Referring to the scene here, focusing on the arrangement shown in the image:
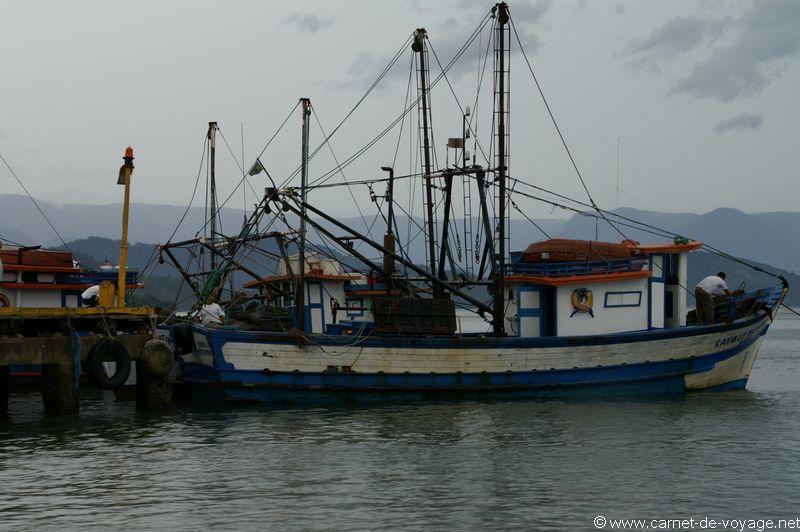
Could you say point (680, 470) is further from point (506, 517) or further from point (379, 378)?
point (379, 378)

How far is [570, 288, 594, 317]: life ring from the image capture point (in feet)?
82.0

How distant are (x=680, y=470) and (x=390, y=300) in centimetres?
947

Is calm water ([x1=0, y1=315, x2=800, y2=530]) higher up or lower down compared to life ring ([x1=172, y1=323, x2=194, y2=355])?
lower down

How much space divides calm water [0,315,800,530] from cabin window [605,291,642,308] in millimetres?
2790

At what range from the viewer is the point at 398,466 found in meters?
16.5

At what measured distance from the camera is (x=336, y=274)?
33.1 metres

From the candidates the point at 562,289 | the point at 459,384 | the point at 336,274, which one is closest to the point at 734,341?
the point at 562,289

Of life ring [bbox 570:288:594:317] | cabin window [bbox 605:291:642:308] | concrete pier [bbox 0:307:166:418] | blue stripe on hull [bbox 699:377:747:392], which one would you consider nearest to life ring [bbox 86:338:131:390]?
concrete pier [bbox 0:307:166:418]

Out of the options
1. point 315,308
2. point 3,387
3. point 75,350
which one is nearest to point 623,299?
point 315,308

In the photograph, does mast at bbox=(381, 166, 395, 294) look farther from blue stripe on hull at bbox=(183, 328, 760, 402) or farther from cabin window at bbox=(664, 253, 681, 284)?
cabin window at bbox=(664, 253, 681, 284)

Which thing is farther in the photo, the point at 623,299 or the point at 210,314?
the point at 623,299

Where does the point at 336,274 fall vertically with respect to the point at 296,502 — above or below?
above

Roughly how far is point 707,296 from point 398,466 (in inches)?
520

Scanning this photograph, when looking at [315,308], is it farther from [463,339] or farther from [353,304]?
[463,339]
